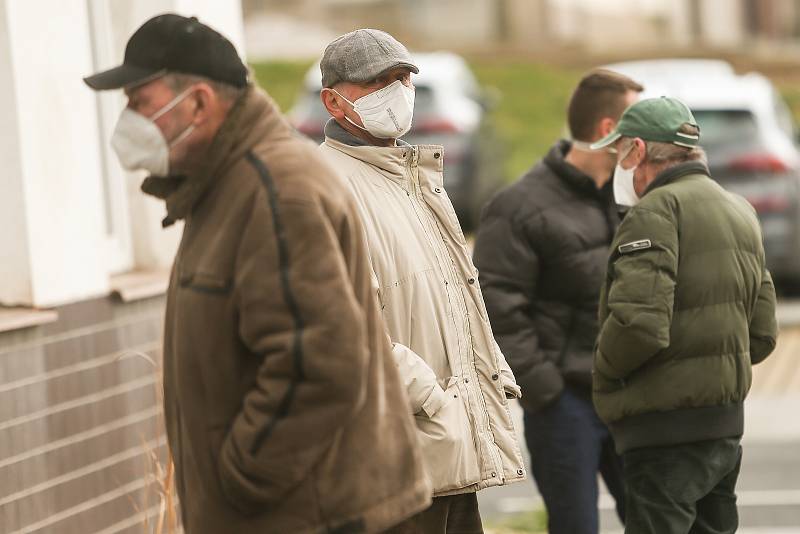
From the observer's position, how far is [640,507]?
4797mm

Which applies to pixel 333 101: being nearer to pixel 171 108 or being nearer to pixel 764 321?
pixel 171 108

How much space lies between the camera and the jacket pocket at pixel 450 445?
12.8 ft

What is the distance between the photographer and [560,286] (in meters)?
5.46

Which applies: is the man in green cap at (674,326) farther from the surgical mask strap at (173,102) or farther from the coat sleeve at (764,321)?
the surgical mask strap at (173,102)

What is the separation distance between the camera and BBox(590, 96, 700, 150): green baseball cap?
4.87 meters

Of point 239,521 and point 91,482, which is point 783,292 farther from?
point 239,521

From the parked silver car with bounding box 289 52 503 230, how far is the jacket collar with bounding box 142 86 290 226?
1190 centimetres

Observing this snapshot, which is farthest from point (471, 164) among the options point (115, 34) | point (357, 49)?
point (357, 49)

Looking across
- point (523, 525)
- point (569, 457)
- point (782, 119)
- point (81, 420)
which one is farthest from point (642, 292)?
point (782, 119)

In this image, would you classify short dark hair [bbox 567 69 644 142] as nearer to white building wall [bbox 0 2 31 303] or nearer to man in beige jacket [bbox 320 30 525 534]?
man in beige jacket [bbox 320 30 525 534]

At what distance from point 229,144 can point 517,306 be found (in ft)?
8.00

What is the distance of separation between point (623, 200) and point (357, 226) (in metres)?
2.14

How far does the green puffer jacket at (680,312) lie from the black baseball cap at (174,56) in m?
1.81

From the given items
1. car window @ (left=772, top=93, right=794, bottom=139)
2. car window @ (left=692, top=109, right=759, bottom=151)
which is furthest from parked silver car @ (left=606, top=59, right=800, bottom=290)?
car window @ (left=772, top=93, right=794, bottom=139)
